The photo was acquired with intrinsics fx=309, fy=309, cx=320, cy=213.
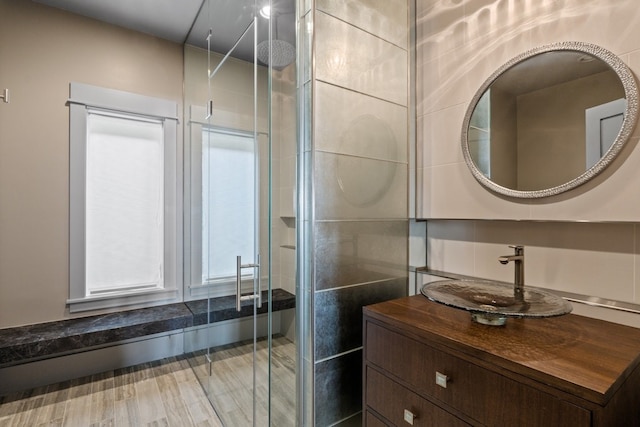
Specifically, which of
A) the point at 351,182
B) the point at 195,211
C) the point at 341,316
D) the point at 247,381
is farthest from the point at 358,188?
the point at 195,211

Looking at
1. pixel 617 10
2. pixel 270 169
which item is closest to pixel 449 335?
pixel 270 169

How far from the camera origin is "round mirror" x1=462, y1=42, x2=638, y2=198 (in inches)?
42.0

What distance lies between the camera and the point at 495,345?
2.88ft

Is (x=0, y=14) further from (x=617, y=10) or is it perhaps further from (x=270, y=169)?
(x=617, y=10)

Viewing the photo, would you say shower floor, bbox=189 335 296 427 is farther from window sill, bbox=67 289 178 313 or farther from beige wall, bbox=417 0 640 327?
beige wall, bbox=417 0 640 327

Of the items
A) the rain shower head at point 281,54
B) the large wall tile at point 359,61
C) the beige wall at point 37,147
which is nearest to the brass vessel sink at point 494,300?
the large wall tile at point 359,61

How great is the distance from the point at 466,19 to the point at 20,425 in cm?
323

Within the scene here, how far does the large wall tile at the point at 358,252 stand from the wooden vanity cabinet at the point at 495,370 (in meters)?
0.22

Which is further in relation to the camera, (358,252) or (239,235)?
(239,235)

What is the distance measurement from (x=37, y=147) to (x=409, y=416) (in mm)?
2782

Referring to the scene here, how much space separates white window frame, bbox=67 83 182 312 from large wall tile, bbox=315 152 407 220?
1.80 metres

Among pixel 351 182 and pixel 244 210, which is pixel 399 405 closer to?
pixel 351 182

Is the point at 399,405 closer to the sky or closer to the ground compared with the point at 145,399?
closer to the sky

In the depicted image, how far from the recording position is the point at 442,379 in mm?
942
